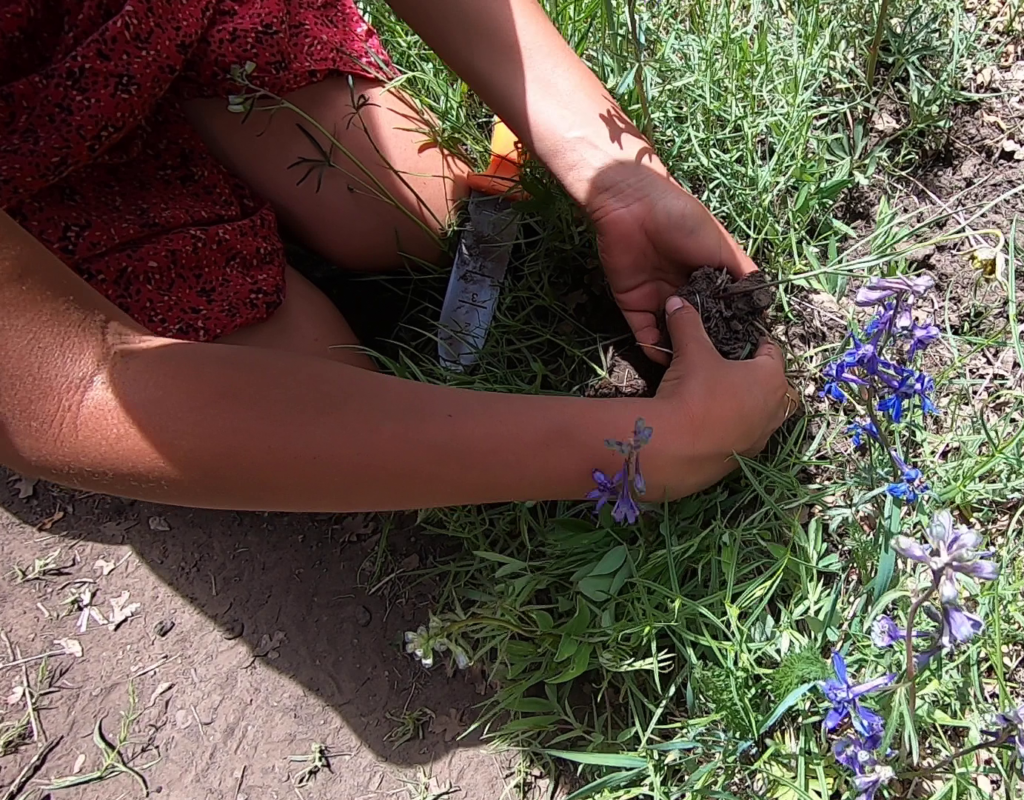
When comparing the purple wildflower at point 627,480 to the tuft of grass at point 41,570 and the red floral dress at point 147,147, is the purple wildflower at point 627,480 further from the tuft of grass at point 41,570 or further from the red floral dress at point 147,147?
the tuft of grass at point 41,570

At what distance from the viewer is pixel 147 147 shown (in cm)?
135

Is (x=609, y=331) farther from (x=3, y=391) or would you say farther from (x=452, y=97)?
(x=3, y=391)

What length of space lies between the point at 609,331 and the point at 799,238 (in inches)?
14.8

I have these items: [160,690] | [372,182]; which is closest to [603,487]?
[372,182]

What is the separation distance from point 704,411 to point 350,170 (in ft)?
2.61

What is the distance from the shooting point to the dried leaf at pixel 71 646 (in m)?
1.51

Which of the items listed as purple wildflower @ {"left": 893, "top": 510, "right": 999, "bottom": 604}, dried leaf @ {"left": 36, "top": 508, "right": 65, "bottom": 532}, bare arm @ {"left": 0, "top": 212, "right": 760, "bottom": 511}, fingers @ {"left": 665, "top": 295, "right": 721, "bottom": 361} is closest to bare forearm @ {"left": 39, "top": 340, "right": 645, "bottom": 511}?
bare arm @ {"left": 0, "top": 212, "right": 760, "bottom": 511}

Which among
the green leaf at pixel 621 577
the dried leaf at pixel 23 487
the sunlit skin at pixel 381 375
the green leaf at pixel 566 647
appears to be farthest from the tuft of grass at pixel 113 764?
the green leaf at pixel 621 577

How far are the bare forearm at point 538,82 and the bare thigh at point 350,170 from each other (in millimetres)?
201

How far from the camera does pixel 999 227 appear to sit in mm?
1396

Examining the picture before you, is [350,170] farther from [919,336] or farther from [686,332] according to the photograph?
[919,336]

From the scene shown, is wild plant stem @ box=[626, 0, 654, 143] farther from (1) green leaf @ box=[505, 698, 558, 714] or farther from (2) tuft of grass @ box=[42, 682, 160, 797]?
(2) tuft of grass @ box=[42, 682, 160, 797]

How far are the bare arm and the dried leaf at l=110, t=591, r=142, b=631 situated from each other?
60cm

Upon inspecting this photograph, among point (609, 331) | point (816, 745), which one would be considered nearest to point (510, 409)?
point (609, 331)
